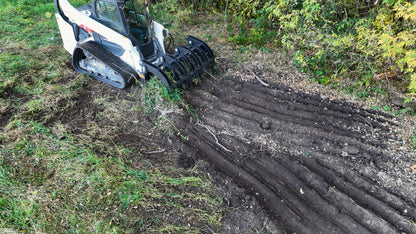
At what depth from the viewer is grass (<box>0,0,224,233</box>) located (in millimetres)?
3047

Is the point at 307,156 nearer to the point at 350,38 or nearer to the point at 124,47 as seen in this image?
the point at 350,38

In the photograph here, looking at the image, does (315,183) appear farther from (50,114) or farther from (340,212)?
(50,114)

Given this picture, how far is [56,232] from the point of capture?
2.88 metres

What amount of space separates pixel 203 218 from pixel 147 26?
362 centimetres

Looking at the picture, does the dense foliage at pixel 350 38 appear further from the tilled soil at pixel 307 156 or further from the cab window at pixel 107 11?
the cab window at pixel 107 11

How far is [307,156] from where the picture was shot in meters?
3.94

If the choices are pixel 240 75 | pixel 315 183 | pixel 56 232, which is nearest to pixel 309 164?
pixel 315 183

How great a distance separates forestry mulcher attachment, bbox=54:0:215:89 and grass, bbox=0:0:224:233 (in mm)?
295

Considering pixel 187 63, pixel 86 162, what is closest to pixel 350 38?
pixel 187 63

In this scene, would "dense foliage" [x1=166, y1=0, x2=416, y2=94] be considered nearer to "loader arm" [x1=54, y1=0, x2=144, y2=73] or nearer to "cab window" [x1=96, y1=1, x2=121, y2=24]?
"loader arm" [x1=54, y1=0, x2=144, y2=73]

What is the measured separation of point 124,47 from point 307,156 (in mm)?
3616

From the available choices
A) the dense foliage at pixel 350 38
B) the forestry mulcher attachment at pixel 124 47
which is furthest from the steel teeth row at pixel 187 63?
the dense foliage at pixel 350 38

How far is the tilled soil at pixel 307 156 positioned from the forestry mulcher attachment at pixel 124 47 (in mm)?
601

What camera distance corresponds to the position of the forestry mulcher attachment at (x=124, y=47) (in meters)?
4.71
